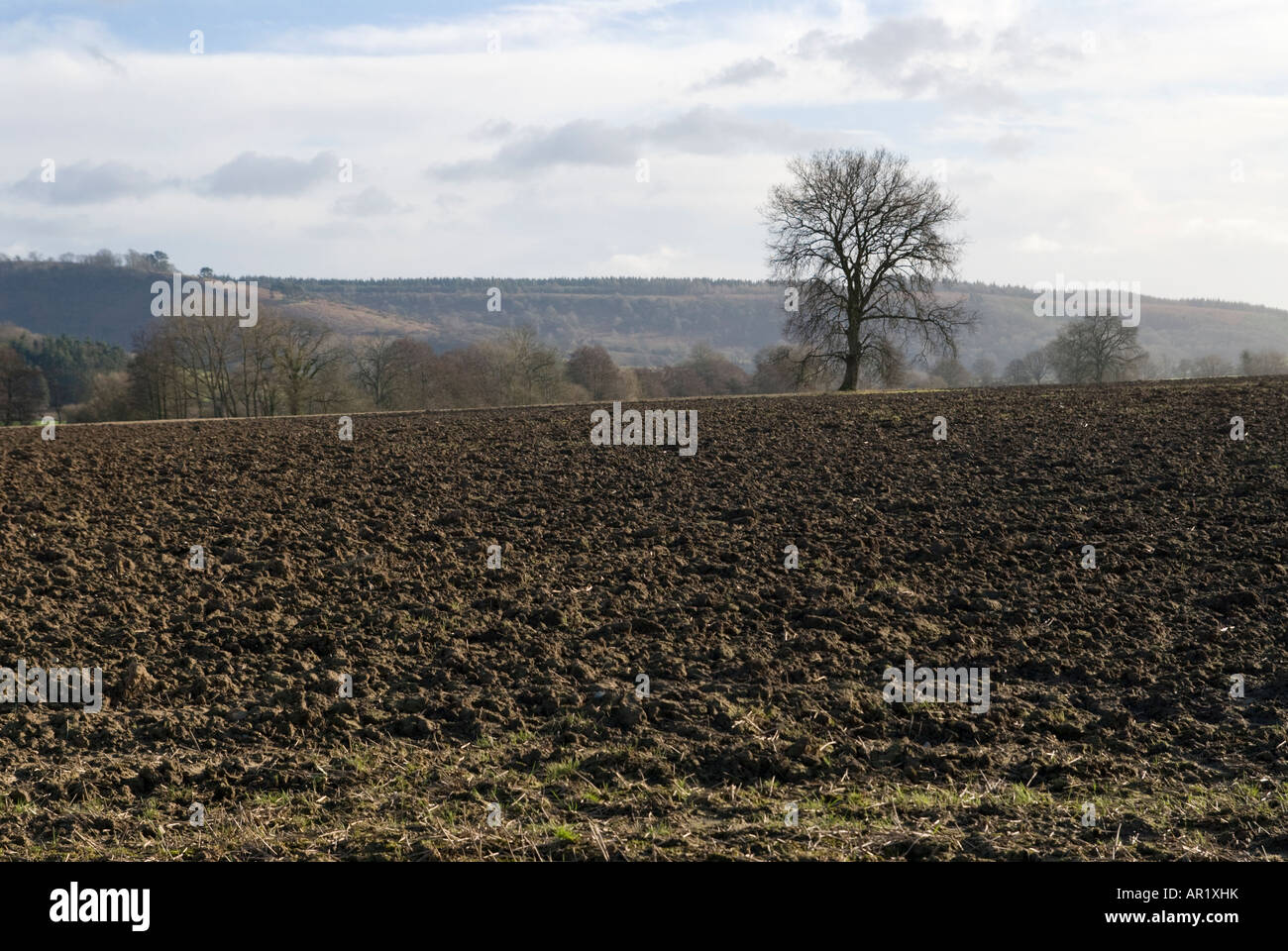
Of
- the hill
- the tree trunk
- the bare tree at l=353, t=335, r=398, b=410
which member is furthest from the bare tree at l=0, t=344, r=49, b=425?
the hill

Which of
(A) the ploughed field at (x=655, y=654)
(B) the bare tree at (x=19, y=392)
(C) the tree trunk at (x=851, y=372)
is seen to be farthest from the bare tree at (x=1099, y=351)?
(B) the bare tree at (x=19, y=392)

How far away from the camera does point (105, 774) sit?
7.15 m

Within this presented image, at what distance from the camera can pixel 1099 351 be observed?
62.4m

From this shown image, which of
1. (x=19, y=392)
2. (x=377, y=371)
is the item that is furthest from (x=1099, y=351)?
(x=19, y=392)

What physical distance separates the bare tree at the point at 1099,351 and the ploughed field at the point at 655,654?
155 feet

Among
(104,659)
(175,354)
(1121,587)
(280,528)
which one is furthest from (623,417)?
(175,354)

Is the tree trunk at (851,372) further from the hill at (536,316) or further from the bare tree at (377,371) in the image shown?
the hill at (536,316)

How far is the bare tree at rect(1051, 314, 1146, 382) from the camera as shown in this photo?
6247 cm

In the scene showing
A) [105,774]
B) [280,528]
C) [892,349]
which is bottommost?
[105,774]

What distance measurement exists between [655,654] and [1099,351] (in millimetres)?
59635

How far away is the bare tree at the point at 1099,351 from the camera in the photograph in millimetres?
62469
